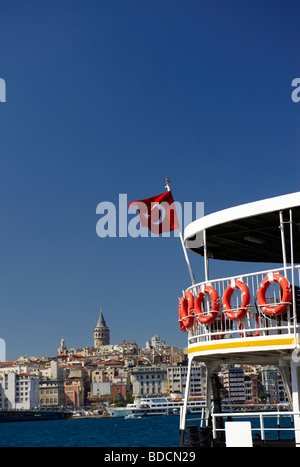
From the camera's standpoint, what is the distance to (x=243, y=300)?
1134cm

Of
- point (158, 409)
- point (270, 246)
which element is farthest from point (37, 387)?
point (270, 246)

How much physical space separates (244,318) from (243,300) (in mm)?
348

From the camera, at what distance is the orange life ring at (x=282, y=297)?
10.8 metres

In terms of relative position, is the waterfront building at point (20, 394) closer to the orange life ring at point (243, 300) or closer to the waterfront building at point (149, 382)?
the waterfront building at point (149, 382)

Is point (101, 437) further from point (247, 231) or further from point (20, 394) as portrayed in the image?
point (20, 394)

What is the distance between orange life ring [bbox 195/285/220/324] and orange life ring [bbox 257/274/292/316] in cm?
93

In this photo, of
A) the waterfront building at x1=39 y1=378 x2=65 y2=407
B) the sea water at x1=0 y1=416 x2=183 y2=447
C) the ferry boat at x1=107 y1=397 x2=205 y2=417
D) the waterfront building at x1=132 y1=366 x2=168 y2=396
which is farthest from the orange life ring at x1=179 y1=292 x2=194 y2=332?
the waterfront building at x1=39 y1=378 x2=65 y2=407

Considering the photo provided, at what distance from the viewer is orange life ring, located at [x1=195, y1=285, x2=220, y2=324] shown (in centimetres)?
1175

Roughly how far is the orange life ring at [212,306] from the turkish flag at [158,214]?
7.64ft

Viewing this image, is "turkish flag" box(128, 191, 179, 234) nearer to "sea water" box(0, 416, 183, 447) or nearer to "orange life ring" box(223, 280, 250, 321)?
"orange life ring" box(223, 280, 250, 321)

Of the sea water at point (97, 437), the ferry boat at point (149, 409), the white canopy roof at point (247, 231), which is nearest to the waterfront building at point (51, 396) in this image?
the ferry boat at point (149, 409)

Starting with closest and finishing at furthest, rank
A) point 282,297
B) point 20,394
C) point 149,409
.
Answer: point 282,297 < point 149,409 < point 20,394

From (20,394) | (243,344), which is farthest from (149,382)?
(243,344)
